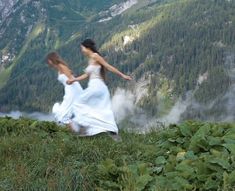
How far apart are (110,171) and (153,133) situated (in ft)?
16.6

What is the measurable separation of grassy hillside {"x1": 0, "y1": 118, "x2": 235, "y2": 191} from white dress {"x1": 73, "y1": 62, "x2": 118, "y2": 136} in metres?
3.60

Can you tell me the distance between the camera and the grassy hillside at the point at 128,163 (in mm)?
6121

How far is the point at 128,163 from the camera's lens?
7.66 meters

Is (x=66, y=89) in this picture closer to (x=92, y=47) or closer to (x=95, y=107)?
(x=92, y=47)

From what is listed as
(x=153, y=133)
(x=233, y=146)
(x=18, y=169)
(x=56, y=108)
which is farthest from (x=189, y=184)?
(x=56, y=108)

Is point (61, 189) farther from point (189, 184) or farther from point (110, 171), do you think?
point (189, 184)

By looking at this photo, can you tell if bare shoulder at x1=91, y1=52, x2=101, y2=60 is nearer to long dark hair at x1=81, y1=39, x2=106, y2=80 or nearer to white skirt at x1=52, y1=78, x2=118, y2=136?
long dark hair at x1=81, y1=39, x2=106, y2=80

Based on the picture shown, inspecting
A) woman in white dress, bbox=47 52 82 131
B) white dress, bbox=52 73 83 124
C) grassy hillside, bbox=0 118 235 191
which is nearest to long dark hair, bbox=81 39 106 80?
woman in white dress, bbox=47 52 82 131

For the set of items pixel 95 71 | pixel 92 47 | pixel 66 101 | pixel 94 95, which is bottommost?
pixel 66 101

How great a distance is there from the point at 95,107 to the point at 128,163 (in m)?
6.36

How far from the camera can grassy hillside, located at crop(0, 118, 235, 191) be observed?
6121 mm

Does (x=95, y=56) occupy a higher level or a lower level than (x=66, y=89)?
higher

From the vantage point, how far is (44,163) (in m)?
7.73

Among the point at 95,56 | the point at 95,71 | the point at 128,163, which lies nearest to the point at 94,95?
the point at 95,71
